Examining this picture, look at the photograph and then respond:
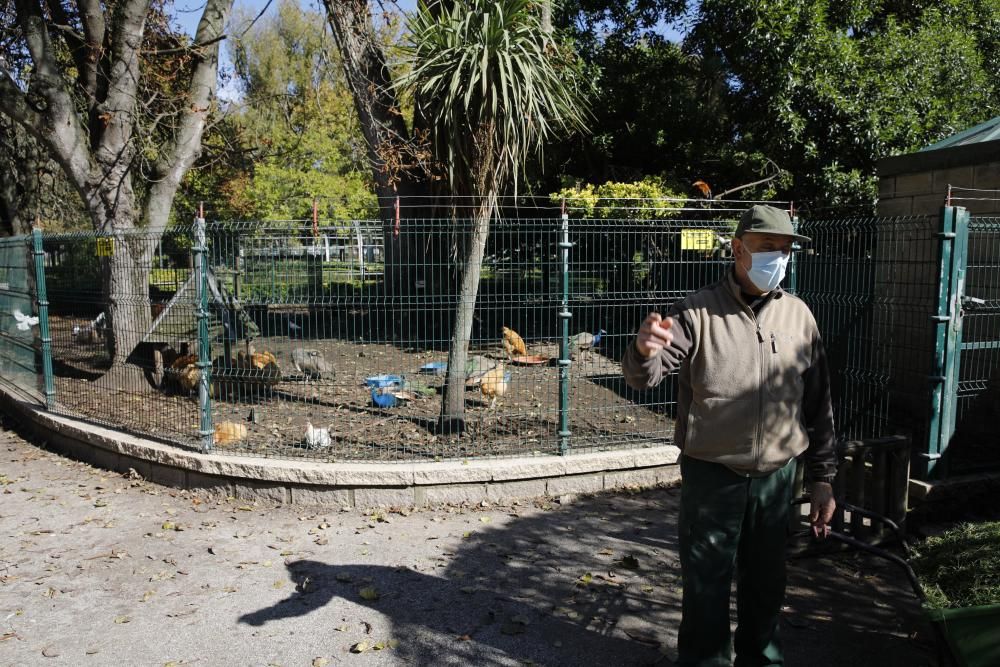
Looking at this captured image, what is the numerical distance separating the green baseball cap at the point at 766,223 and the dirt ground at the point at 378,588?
7.17ft

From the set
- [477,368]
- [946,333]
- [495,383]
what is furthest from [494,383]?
[946,333]

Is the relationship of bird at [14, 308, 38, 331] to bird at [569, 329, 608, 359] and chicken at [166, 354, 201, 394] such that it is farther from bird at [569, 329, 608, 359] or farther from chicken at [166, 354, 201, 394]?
bird at [569, 329, 608, 359]

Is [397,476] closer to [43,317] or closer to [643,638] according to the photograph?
[643,638]

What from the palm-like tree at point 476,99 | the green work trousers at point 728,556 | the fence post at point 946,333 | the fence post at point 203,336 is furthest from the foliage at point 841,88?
the green work trousers at point 728,556

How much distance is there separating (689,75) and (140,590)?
11.8m

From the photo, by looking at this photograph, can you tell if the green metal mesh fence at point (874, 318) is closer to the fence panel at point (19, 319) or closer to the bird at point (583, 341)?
Result: the bird at point (583, 341)

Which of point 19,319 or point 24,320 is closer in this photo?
point 24,320

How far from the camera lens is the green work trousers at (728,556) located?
2.98m

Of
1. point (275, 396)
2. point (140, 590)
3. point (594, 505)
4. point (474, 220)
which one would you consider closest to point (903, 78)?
point (474, 220)

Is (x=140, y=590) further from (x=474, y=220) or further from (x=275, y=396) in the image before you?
(x=474, y=220)

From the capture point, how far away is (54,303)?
8.14 m

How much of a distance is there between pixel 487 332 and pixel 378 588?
2.75 m

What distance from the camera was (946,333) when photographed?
555 cm

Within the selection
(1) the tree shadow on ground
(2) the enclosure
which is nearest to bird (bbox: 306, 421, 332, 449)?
(2) the enclosure
